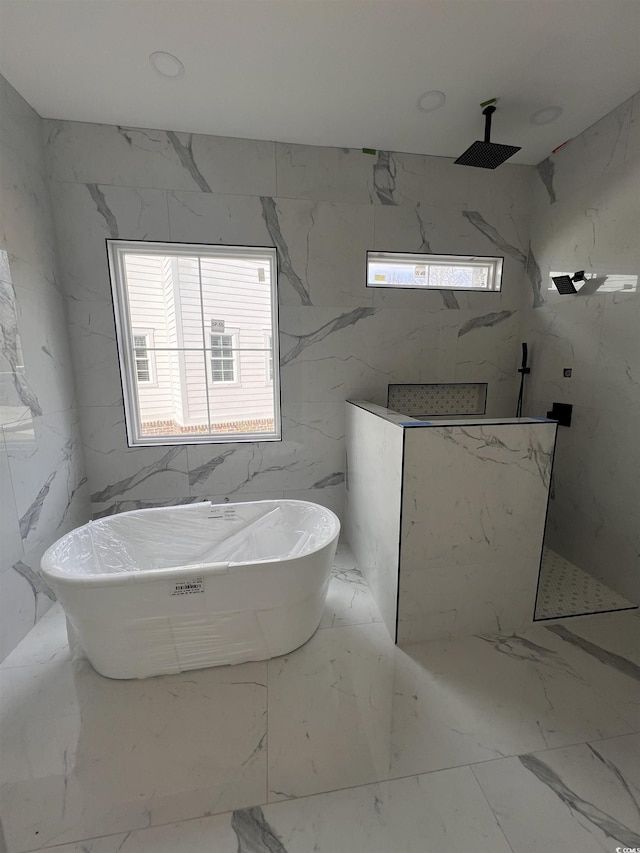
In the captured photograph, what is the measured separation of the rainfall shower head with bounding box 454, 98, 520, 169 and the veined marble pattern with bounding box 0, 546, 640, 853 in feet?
8.33

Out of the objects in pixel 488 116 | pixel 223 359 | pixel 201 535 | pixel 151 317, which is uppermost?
pixel 488 116

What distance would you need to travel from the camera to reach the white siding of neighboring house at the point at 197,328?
234 cm

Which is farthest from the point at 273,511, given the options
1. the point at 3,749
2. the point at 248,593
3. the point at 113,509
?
the point at 3,749

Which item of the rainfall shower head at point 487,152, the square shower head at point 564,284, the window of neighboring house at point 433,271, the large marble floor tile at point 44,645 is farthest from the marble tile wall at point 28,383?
the square shower head at point 564,284

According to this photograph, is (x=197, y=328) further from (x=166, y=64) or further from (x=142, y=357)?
(x=166, y=64)

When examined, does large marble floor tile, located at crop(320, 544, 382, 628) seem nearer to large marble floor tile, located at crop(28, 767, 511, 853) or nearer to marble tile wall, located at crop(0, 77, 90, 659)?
large marble floor tile, located at crop(28, 767, 511, 853)

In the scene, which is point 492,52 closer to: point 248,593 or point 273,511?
point 273,511

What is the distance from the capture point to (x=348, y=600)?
2.02 metres

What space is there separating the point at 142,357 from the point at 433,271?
2.16 metres

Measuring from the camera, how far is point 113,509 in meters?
2.47

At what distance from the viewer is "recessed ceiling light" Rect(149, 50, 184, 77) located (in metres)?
1.61

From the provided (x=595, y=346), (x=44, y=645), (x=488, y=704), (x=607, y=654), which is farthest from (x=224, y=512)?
(x=595, y=346)

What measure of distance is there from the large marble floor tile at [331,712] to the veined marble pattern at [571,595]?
3.13 feet

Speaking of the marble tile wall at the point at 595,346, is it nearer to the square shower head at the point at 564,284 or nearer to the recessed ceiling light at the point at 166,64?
the square shower head at the point at 564,284
